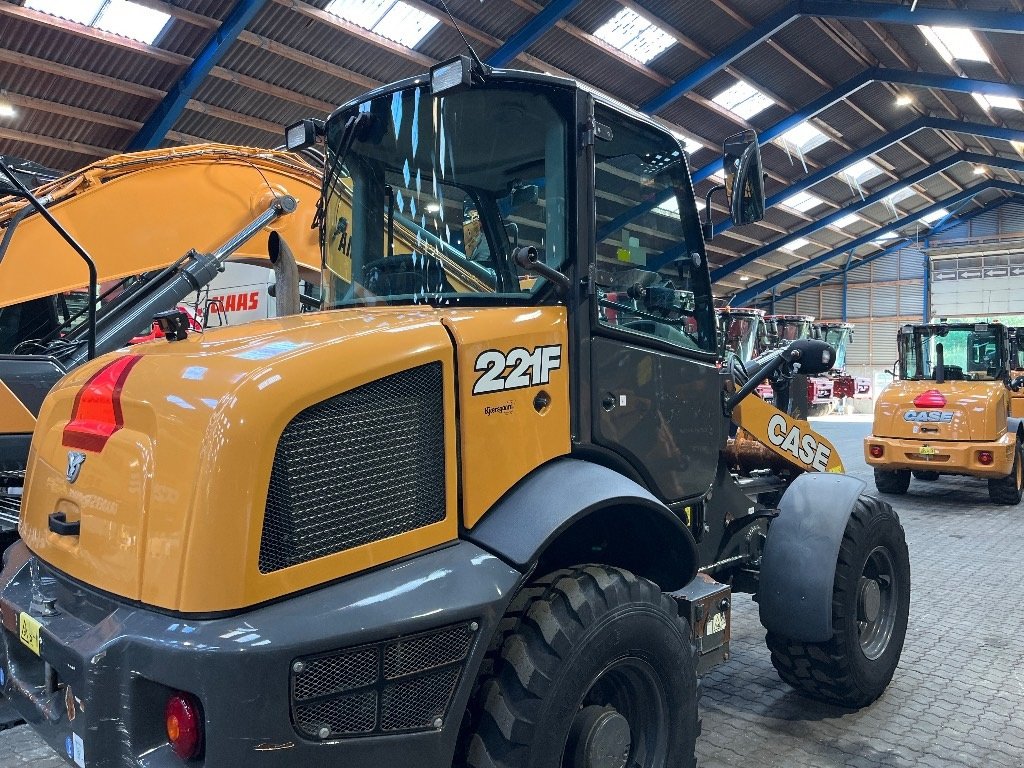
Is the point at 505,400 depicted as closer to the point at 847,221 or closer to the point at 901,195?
the point at 901,195

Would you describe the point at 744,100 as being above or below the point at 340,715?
above

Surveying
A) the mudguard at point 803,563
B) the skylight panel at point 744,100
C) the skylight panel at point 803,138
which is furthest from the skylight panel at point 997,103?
the mudguard at point 803,563

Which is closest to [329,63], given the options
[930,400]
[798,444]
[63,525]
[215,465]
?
[930,400]

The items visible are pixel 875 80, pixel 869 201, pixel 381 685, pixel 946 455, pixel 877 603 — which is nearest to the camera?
pixel 381 685

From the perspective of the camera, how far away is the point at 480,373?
7.36 ft

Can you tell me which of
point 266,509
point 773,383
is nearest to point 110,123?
point 773,383

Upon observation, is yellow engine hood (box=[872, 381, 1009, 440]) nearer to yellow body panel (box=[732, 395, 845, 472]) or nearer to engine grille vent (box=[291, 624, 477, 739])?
yellow body panel (box=[732, 395, 845, 472])

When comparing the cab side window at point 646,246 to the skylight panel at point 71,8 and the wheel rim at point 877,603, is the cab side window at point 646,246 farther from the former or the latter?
the skylight panel at point 71,8

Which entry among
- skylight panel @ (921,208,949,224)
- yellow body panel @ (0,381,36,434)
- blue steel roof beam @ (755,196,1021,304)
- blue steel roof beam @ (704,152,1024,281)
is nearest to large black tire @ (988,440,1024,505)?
yellow body panel @ (0,381,36,434)

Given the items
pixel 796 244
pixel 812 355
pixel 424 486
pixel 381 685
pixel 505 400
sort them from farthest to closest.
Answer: pixel 796 244
pixel 812 355
pixel 505 400
pixel 424 486
pixel 381 685

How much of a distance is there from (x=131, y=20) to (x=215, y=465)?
1135 centimetres

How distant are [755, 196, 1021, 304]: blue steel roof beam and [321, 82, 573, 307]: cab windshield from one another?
3420 cm

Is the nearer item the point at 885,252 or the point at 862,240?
the point at 862,240

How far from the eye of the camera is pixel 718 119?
57.4ft
